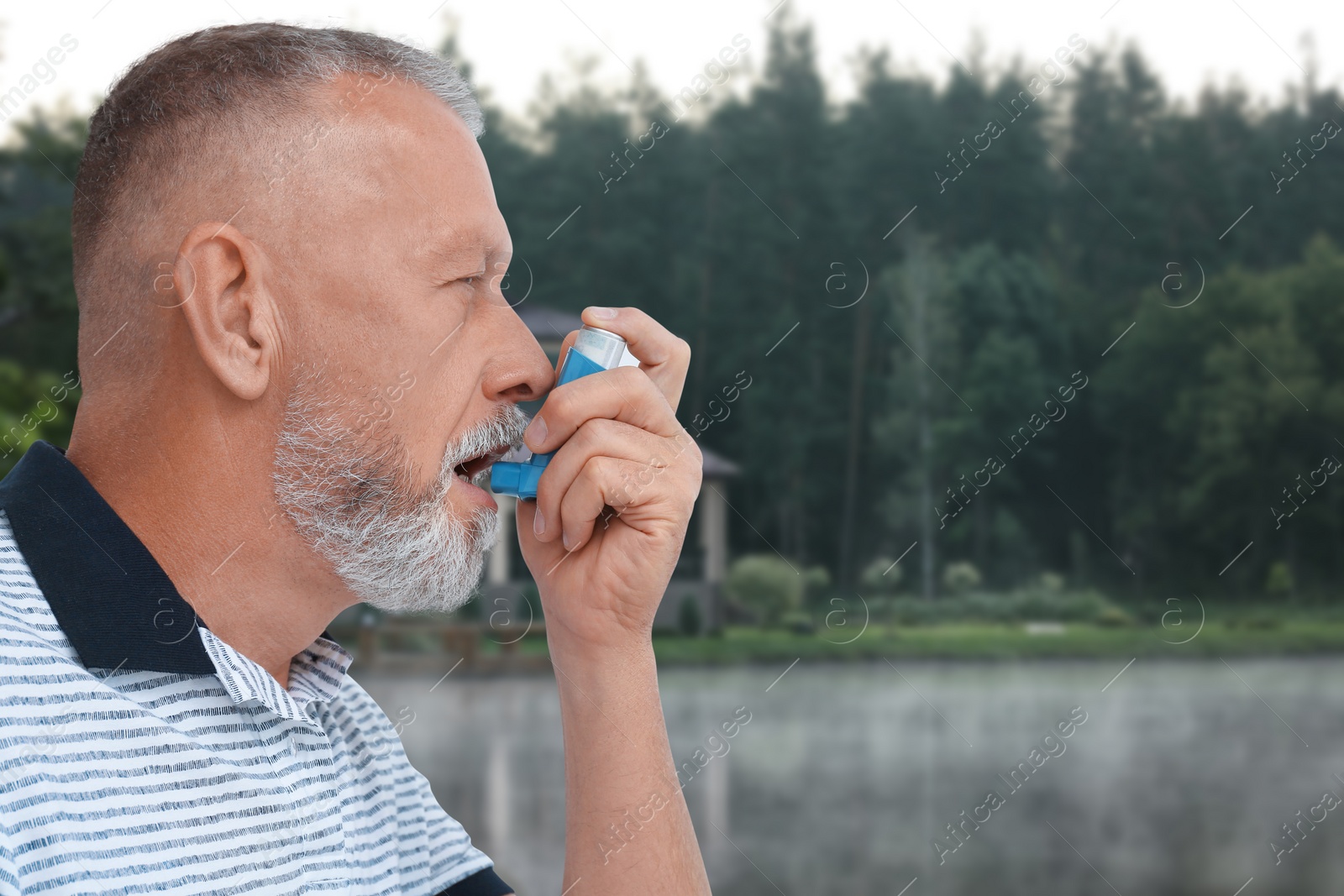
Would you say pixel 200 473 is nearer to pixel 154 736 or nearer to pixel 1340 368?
pixel 154 736

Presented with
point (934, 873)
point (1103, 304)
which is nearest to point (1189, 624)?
point (1103, 304)

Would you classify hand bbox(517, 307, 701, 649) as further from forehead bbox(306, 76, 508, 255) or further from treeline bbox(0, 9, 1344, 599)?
treeline bbox(0, 9, 1344, 599)

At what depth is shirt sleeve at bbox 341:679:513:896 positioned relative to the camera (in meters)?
1.06

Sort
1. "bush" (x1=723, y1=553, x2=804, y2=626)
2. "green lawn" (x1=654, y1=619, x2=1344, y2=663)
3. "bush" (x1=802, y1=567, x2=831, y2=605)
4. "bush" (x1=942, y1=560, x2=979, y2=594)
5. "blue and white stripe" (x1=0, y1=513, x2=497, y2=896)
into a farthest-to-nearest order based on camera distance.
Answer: "green lawn" (x1=654, y1=619, x2=1344, y2=663), "bush" (x1=942, y1=560, x2=979, y2=594), "bush" (x1=802, y1=567, x2=831, y2=605), "bush" (x1=723, y1=553, x2=804, y2=626), "blue and white stripe" (x1=0, y1=513, x2=497, y2=896)

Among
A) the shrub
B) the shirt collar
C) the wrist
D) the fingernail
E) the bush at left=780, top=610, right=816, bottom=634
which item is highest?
the fingernail

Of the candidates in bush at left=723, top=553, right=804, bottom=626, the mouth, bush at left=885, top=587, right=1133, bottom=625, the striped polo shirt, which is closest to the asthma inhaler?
the mouth

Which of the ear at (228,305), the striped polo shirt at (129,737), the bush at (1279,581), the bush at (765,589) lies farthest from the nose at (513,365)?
the bush at (1279,581)

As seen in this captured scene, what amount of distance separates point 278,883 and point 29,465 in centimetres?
35

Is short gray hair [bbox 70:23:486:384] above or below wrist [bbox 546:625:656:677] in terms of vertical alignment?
above

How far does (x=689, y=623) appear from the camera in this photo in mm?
12945

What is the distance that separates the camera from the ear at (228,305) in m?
0.85

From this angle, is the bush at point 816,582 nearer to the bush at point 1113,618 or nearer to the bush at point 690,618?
the bush at point 690,618

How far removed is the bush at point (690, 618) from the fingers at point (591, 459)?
12.0 meters

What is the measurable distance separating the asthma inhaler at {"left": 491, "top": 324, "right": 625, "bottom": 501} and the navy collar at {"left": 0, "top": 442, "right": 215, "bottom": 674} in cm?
27
